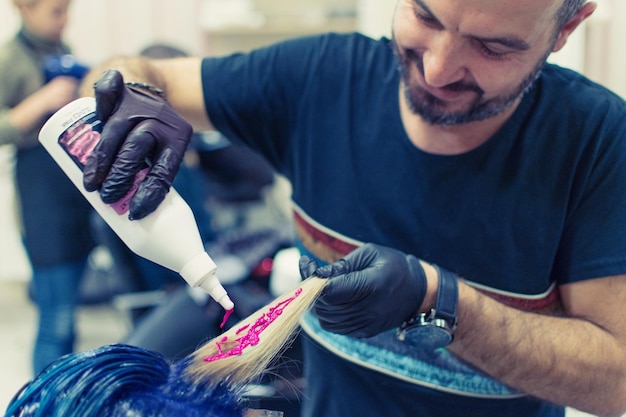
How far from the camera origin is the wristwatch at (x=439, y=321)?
810 mm

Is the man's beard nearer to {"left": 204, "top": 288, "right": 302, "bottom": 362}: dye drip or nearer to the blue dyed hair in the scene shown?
{"left": 204, "top": 288, "right": 302, "bottom": 362}: dye drip

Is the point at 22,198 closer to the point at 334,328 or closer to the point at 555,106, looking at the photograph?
the point at 334,328

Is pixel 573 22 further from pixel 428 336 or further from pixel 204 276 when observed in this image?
pixel 204 276

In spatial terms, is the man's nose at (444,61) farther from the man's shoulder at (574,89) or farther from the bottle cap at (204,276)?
the bottle cap at (204,276)

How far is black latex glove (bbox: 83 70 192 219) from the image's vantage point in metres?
0.69

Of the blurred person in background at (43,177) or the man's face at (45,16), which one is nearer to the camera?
the blurred person in background at (43,177)

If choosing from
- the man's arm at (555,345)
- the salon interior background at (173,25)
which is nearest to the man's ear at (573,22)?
the man's arm at (555,345)

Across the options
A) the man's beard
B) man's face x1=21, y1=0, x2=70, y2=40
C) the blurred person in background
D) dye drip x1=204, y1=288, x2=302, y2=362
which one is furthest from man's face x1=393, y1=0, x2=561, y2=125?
man's face x1=21, y1=0, x2=70, y2=40

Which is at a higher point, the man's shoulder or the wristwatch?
the man's shoulder

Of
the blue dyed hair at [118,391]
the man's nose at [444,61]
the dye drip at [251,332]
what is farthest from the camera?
the man's nose at [444,61]

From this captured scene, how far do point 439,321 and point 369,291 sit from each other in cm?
12

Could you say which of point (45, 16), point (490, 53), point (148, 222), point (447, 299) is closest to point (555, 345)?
point (447, 299)

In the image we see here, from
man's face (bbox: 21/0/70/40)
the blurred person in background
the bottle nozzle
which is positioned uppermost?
the bottle nozzle

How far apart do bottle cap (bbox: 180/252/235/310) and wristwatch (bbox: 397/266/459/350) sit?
0.27 metres
